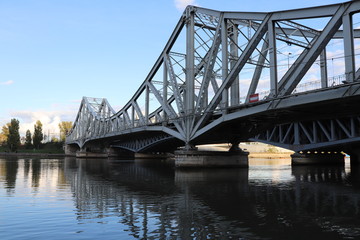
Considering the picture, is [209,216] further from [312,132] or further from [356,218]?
[312,132]

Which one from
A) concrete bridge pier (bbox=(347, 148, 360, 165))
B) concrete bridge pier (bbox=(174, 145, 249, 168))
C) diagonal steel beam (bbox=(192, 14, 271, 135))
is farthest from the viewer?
concrete bridge pier (bbox=(347, 148, 360, 165))

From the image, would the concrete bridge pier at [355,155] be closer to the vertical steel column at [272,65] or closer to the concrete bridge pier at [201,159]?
the concrete bridge pier at [201,159]

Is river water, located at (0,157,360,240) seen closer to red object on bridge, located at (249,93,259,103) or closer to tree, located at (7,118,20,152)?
red object on bridge, located at (249,93,259,103)

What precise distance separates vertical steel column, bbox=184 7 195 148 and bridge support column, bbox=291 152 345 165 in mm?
24945

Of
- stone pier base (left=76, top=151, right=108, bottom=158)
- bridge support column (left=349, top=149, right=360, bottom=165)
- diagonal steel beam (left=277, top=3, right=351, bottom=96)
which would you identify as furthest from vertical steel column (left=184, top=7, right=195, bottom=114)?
stone pier base (left=76, top=151, right=108, bottom=158)

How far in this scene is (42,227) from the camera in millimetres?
12000

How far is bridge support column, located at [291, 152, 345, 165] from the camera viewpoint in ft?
200

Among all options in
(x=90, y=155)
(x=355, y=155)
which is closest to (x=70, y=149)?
(x=90, y=155)

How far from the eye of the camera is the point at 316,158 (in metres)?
62.7

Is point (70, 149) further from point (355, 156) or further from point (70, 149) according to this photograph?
point (355, 156)

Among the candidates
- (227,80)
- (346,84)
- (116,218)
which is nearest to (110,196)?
(116,218)

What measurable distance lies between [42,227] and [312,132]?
4834 centimetres

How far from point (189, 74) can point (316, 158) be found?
1240 inches

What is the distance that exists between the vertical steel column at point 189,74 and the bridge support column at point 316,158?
24.9m
